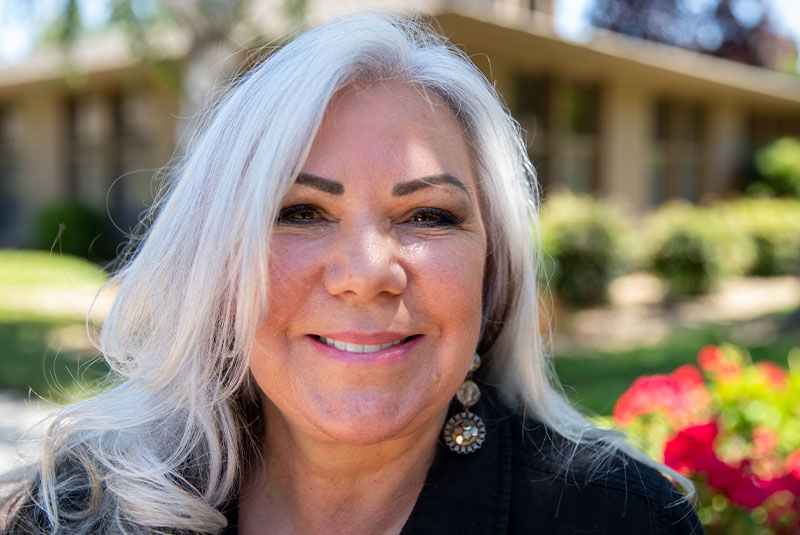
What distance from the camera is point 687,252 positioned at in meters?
11.8

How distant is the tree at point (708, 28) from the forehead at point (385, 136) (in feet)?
107

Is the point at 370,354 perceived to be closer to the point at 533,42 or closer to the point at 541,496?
the point at 541,496

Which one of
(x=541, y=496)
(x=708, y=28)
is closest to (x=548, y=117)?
(x=541, y=496)

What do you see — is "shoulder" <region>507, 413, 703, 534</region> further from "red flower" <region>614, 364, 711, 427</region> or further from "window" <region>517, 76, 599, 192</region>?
"window" <region>517, 76, 599, 192</region>

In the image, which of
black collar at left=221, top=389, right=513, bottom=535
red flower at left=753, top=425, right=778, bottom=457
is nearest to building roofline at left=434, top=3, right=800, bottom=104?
red flower at left=753, top=425, right=778, bottom=457

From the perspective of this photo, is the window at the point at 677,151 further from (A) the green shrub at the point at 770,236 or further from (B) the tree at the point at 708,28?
(B) the tree at the point at 708,28

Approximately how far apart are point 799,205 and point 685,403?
15.1 metres

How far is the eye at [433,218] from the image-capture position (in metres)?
1.58

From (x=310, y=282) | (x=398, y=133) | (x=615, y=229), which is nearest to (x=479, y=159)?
(x=398, y=133)

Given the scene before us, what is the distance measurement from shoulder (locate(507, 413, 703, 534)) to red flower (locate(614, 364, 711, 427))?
4.21 feet

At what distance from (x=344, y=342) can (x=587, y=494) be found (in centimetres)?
64

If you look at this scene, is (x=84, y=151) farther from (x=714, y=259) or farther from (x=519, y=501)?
(x=519, y=501)

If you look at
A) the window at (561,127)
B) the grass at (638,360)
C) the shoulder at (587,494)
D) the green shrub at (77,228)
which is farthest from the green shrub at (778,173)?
the shoulder at (587,494)

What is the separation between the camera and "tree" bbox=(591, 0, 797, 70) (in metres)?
31.5
